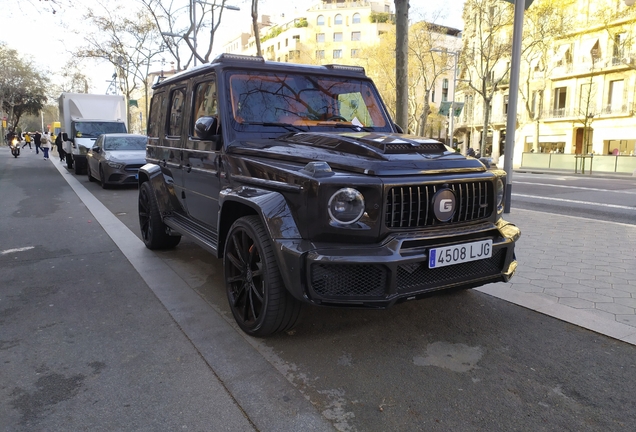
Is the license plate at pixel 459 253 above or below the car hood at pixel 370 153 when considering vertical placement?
below

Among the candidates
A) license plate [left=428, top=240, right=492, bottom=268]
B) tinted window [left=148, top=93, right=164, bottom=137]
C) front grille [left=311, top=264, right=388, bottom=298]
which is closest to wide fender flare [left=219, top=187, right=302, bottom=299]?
front grille [left=311, top=264, right=388, bottom=298]

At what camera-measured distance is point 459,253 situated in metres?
3.08

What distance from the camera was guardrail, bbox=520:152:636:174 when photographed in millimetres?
25797

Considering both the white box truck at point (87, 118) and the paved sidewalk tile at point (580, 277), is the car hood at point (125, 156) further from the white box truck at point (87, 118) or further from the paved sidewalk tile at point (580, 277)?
the paved sidewalk tile at point (580, 277)

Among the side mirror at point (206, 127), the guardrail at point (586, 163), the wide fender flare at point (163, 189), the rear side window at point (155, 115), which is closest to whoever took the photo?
the side mirror at point (206, 127)

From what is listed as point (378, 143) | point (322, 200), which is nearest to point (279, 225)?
point (322, 200)

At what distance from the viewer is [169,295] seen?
446 cm

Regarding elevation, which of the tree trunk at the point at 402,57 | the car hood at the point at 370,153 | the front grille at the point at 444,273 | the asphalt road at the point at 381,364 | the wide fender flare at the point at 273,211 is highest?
the tree trunk at the point at 402,57

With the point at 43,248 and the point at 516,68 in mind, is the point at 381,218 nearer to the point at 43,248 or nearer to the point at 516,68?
the point at 43,248

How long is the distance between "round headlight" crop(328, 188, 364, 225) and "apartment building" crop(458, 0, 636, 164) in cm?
3265

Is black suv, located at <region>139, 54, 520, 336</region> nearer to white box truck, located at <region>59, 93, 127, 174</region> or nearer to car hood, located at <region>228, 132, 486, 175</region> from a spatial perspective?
car hood, located at <region>228, 132, 486, 175</region>

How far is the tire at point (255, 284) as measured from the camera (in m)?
3.15

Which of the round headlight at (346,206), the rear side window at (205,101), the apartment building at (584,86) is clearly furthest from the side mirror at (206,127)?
the apartment building at (584,86)

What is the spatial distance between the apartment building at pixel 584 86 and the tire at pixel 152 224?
30634mm
